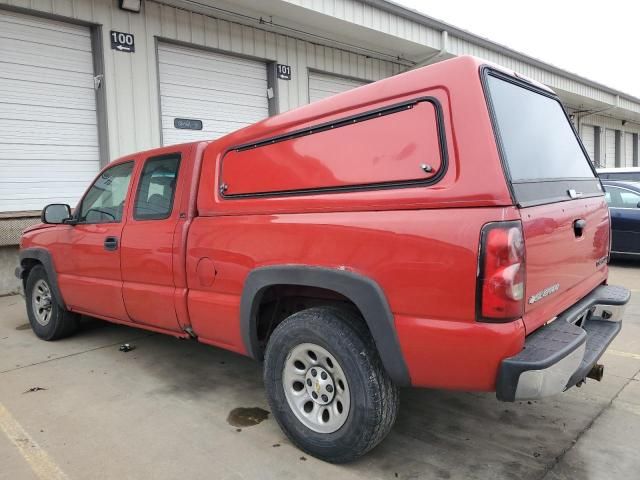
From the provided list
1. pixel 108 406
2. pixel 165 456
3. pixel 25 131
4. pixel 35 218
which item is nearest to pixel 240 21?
pixel 25 131

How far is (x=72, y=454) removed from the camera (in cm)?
293

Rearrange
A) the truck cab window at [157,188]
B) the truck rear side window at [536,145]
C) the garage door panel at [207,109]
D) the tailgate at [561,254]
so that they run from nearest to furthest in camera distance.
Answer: the tailgate at [561,254]
the truck rear side window at [536,145]
the truck cab window at [157,188]
the garage door panel at [207,109]

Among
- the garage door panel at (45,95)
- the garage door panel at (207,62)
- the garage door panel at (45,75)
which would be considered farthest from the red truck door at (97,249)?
the garage door panel at (207,62)

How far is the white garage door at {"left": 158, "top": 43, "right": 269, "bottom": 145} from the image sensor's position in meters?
9.28

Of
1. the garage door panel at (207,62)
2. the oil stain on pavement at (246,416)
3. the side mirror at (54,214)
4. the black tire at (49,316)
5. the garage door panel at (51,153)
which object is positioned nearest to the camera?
the oil stain on pavement at (246,416)

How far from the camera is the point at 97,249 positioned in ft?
14.2

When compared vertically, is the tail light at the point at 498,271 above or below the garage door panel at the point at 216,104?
below

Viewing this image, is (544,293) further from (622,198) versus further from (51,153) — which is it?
(51,153)

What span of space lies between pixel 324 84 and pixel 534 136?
31.5 feet

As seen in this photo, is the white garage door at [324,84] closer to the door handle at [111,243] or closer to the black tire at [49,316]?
the black tire at [49,316]

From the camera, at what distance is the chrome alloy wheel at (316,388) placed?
2.70m

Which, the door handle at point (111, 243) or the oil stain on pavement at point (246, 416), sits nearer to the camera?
the oil stain on pavement at point (246, 416)

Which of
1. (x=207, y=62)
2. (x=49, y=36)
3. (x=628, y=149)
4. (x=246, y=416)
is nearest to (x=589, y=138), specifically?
(x=628, y=149)

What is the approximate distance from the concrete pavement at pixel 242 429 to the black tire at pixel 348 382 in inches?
5.4
